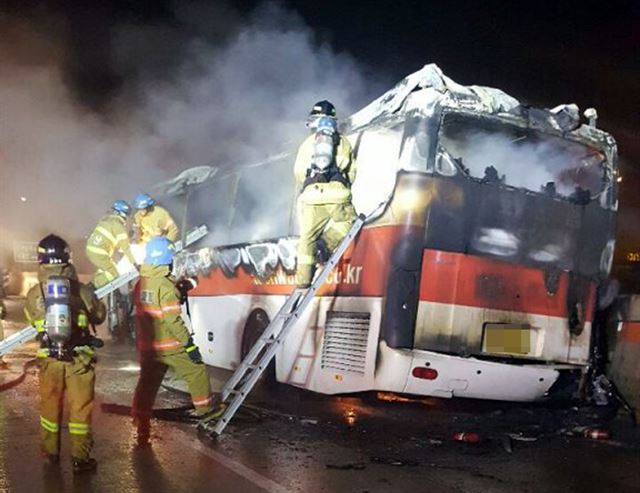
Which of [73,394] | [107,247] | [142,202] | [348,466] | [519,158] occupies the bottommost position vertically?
[348,466]

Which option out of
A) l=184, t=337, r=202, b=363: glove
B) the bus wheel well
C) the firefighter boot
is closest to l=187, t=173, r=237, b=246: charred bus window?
the bus wheel well

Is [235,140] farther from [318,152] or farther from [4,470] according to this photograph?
[4,470]

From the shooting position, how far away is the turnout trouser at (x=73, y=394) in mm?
4734

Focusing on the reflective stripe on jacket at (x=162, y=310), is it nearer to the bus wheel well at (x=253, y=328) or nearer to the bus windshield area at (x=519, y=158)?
the bus wheel well at (x=253, y=328)

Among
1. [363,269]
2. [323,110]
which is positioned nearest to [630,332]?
[363,269]

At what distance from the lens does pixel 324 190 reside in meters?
6.44

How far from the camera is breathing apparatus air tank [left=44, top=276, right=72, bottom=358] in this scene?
4582 millimetres

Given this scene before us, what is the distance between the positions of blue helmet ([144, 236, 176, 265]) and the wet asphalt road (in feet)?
4.68

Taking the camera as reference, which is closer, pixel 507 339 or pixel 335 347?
pixel 507 339

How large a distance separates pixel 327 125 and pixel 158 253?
76.5 inches

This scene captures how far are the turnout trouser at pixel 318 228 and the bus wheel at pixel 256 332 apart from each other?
1282 millimetres

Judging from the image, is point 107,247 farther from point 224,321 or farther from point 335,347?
point 335,347

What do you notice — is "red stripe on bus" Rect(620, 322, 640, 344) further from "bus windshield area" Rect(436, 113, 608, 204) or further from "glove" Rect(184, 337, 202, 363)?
"glove" Rect(184, 337, 202, 363)

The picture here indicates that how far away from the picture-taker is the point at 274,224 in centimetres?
789
